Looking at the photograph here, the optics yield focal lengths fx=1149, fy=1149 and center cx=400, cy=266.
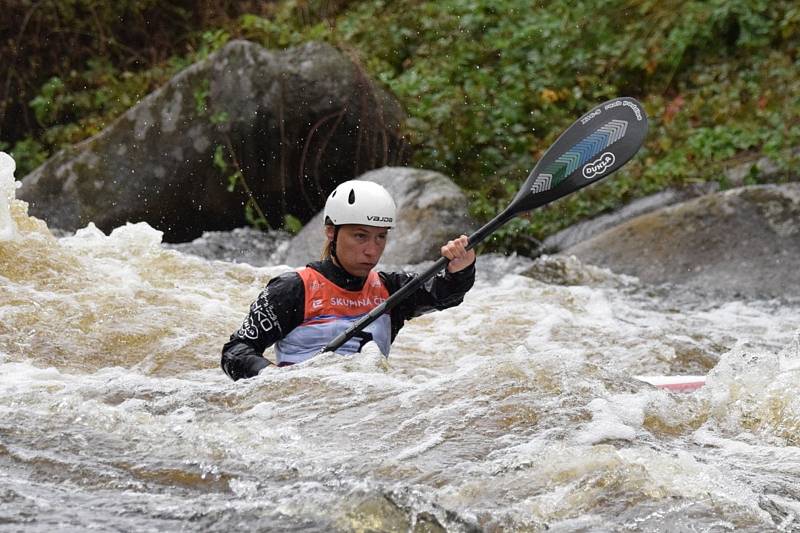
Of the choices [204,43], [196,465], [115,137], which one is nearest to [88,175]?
[115,137]

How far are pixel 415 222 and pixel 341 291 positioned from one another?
445cm

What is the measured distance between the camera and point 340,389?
4.10m

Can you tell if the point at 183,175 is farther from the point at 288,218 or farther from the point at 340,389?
the point at 340,389

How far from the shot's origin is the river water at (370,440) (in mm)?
2975

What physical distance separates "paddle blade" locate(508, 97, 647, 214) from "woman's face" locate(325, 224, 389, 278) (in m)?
0.65

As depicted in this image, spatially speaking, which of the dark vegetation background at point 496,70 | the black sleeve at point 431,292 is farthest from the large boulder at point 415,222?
the black sleeve at point 431,292

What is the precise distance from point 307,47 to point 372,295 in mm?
6296

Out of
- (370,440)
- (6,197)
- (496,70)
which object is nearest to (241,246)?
(6,197)

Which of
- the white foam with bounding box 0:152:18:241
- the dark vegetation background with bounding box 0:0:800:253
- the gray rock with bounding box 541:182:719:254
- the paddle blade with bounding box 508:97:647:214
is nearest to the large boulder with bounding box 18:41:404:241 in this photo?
the dark vegetation background with bounding box 0:0:800:253

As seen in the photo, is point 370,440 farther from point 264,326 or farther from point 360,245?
Result: point 360,245

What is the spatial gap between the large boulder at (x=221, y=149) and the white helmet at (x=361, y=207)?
5.81 m

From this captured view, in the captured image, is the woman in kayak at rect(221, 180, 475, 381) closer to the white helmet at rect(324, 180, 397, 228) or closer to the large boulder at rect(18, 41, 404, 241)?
the white helmet at rect(324, 180, 397, 228)

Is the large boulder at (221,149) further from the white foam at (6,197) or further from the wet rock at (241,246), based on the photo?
the white foam at (6,197)

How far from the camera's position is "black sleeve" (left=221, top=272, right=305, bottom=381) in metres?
4.29
